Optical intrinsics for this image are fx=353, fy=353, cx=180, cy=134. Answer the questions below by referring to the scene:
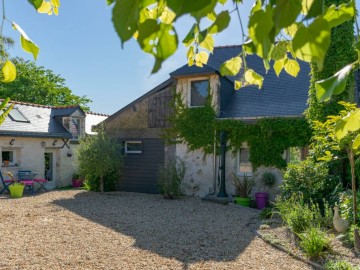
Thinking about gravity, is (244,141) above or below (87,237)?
above

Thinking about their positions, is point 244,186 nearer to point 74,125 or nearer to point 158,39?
point 74,125

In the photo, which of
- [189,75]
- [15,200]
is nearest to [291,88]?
[189,75]

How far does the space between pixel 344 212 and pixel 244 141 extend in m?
5.76

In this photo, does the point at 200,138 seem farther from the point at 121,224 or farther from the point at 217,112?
the point at 121,224

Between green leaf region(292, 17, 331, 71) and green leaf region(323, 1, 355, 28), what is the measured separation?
0.10 ft

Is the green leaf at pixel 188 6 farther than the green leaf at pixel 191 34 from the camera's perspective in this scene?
No

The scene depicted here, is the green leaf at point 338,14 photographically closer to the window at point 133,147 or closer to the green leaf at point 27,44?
the green leaf at point 27,44

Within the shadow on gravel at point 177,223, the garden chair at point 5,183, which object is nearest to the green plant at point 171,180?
the shadow on gravel at point 177,223

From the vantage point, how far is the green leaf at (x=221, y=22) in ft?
2.86

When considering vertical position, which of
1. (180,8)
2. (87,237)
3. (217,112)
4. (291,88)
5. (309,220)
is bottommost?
(87,237)

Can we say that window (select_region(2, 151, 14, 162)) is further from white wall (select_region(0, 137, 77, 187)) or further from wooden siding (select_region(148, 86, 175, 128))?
wooden siding (select_region(148, 86, 175, 128))

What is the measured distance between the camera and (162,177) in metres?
12.7

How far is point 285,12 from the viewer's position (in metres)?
0.61

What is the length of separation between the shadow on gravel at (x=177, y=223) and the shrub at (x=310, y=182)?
1.30m
